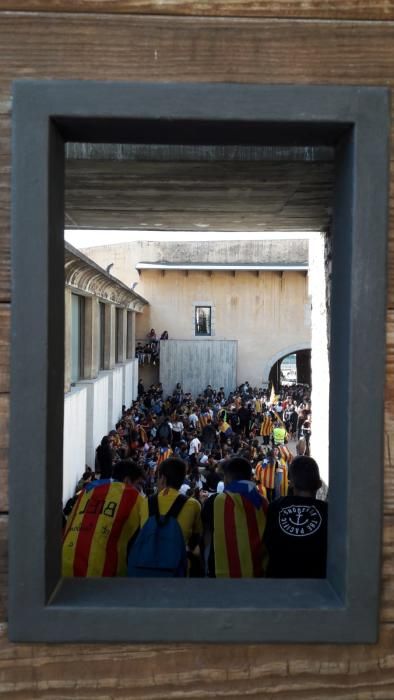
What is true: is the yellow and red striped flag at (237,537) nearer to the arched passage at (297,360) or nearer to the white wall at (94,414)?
the white wall at (94,414)

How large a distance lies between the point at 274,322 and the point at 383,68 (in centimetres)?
2140

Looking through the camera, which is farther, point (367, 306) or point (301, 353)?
point (301, 353)

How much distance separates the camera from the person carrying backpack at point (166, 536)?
2.57 metres

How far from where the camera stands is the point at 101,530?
2.75 meters

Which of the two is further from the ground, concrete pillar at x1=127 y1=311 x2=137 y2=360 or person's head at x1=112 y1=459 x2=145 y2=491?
concrete pillar at x1=127 y1=311 x2=137 y2=360

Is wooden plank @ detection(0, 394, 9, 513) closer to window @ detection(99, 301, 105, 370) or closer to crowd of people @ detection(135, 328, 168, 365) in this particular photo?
window @ detection(99, 301, 105, 370)

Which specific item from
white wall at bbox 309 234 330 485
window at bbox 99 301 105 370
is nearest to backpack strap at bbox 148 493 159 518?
white wall at bbox 309 234 330 485

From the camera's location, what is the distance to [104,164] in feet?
9.75

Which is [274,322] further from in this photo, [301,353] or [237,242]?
[301,353]

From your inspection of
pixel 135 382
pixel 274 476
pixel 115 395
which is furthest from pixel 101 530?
pixel 135 382

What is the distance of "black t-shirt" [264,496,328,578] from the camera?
7.98 ft

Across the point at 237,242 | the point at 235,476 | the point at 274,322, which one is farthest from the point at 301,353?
the point at 235,476

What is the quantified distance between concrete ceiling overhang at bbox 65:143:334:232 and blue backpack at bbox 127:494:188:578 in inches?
54.8

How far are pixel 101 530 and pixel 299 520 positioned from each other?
2.49ft
